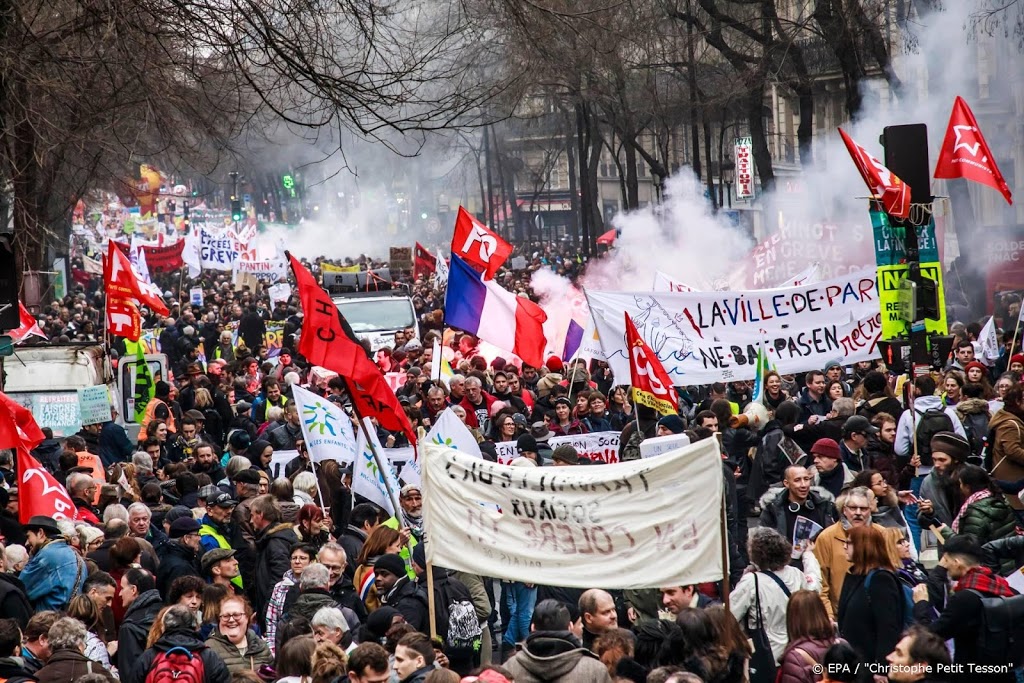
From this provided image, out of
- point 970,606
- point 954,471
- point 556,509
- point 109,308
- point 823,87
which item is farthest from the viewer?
point 823,87

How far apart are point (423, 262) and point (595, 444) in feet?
98.8

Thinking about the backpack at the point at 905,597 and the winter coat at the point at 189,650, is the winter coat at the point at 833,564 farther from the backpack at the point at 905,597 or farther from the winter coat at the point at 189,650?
the winter coat at the point at 189,650

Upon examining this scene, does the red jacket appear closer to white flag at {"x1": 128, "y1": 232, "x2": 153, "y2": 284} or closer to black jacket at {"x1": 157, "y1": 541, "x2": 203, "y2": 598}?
black jacket at {"x1": 157, "y1": 541, "x2": 203, "y2": 598}

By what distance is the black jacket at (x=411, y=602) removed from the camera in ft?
25.9

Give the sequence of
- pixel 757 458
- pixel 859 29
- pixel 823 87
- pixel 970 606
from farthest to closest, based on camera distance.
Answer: pixel 823 87 < pixel 859 29 < pixel 757 458 < pixel 970 606

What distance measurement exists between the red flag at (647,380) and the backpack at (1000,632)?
243 inches

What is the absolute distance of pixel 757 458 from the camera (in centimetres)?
1081

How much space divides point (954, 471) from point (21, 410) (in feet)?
22.4

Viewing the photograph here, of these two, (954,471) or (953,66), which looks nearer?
(954,471)

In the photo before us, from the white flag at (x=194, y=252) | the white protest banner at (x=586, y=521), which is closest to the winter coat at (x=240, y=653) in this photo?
the white protest banner at (x=586, y=521)

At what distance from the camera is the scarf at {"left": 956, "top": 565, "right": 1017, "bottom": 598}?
6.82 meters

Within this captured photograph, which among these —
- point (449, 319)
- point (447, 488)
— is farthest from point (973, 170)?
point (447, 488)

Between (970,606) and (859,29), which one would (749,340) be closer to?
(970,606)

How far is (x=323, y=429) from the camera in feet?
39.2
